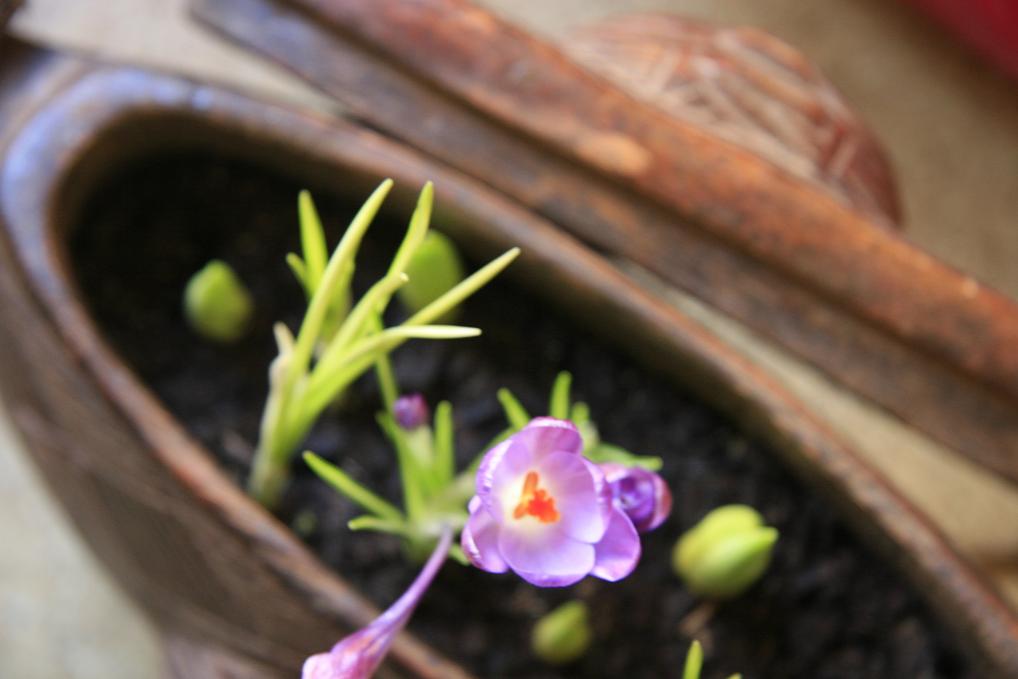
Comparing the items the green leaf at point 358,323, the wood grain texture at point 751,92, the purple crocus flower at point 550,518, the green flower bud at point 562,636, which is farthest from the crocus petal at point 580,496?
the wood grain texture at point 751,92

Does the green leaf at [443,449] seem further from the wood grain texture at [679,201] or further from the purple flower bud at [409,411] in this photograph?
the wood grain texture at [679,201]

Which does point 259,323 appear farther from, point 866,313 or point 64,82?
point 866,313

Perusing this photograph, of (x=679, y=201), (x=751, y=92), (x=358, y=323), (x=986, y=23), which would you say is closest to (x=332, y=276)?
(x=358, y=323)

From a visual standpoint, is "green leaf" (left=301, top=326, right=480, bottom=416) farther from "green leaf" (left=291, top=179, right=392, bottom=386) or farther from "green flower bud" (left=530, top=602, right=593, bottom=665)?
"green flower bud" (left=530, top=602, right=593, bottom=665)

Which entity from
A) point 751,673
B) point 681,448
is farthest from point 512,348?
point 751,673

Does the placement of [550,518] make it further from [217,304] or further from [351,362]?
[217,304]

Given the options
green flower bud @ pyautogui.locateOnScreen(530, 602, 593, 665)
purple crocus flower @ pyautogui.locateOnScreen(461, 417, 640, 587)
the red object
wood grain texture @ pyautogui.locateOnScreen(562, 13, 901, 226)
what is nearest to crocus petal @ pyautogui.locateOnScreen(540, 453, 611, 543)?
purple crocus flower @ pyautogui.locateOnScreen(461, 417, 640, 587)
